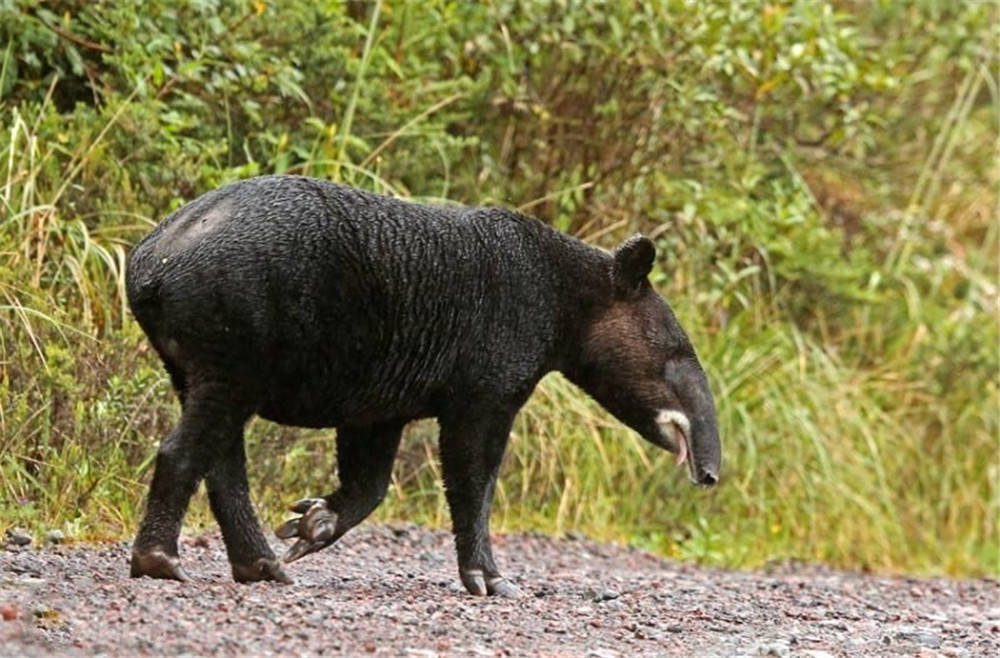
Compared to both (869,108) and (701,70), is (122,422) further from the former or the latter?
(869,108)

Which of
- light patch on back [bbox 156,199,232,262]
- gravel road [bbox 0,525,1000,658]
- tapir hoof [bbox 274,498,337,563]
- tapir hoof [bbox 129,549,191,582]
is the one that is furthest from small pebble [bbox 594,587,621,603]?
light patch on back [bbox 156,199,232,262]

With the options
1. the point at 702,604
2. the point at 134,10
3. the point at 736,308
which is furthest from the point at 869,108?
the point at 702,604

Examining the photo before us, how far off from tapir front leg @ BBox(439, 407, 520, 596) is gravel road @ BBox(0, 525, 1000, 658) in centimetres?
12

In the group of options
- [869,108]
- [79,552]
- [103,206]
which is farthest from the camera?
[869,108]

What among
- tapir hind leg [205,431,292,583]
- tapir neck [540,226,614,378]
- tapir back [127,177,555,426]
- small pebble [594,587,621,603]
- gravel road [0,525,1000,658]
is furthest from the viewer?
small pebble [594,587,621,603]

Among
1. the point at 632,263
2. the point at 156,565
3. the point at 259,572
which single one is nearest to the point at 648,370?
the point at 632,263

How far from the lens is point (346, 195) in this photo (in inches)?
259

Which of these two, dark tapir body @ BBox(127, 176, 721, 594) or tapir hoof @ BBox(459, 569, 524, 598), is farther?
tapir hoof @ BBox(459, 569, 524, 598)

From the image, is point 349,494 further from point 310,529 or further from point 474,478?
point 474,478

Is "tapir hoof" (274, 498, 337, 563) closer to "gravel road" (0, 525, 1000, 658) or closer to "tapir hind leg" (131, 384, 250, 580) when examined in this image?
"gravel road" (0, 525, 1000, 658)

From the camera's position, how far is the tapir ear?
23.6 ft

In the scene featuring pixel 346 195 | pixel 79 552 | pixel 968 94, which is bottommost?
pixel 79 552

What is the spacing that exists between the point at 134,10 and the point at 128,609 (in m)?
4.72

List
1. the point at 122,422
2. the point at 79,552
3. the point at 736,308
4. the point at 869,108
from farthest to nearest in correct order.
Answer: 1. the point at 869,108
2. the point at 736,308
3. the point at 122,422
4. the point at 79,552
